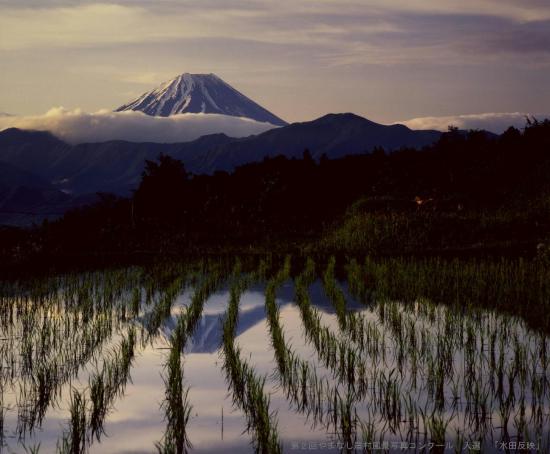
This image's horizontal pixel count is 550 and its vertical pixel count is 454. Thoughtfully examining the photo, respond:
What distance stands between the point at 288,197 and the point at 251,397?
32.8m

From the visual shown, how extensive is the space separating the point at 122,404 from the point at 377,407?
9.02 ft

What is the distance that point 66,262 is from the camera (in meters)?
25.6

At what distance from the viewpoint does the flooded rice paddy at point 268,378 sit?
6895 millimetres

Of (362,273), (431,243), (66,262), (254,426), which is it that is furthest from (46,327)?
(431,243)

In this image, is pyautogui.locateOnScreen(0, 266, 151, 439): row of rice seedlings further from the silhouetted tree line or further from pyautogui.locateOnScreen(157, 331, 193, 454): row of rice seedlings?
the silhouetted tree line

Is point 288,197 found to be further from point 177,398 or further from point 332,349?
point 177,398

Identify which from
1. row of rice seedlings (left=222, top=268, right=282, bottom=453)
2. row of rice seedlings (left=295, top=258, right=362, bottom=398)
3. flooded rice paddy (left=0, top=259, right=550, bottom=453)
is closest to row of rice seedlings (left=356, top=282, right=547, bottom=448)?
flooded rice paddy (left=0, top=259, right=550, bottom=453)

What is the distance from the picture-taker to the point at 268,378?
9211mm

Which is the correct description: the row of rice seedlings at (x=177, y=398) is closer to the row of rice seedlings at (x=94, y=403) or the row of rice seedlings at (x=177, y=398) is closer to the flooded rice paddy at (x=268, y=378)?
the flooded rice paddy at (x=268, y=378)

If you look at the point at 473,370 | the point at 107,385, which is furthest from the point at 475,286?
the point at 107,385

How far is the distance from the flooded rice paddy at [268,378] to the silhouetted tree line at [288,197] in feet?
48.9

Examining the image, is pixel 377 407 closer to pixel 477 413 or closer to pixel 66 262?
→ pixel 477 413

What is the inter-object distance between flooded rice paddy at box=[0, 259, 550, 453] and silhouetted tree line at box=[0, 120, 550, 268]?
14.9m

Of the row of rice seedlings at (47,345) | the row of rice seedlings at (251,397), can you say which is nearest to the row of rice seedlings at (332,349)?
the row of rice seedlings at (251,397)
